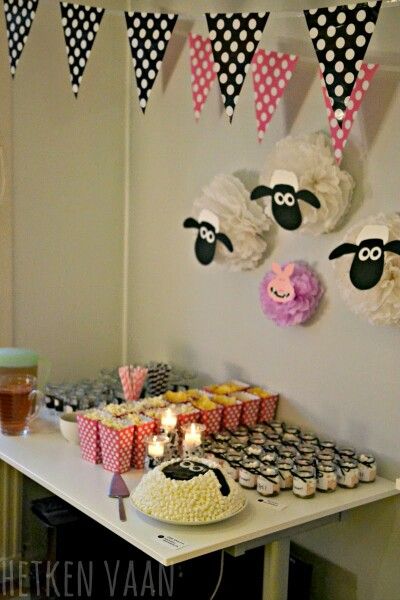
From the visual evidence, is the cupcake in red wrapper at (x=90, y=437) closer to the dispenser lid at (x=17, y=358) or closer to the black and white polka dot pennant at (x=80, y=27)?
the dispenser lid at (x=17, y=358)

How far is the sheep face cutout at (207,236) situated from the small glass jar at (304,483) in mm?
842

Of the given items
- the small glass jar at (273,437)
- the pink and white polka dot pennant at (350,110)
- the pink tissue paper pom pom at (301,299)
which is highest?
the pink and white polka dot pennant at (350,110)

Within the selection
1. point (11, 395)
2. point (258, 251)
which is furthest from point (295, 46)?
point (11, 395)

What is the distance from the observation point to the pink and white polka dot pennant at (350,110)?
2.29 meters

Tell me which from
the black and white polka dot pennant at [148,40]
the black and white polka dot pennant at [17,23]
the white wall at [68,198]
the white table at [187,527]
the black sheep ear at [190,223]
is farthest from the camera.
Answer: the white wall at [68,198]

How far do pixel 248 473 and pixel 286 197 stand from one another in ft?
2.75

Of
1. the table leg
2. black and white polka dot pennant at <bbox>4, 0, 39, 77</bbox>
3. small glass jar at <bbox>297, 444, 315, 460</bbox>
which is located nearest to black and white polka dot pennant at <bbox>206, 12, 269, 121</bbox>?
black and white polka dot pennant at <bbox>4, 0, 39, 77</bbox>

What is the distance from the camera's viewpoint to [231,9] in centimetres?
227

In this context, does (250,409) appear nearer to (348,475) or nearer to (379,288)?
(348,475)

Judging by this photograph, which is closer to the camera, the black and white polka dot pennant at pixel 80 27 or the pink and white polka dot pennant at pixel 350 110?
the pink and white polka dot pennant at pixel 350 110

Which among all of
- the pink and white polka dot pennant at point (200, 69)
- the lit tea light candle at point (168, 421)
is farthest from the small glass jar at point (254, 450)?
the pink and white polka dot pennant at point (200, 69)

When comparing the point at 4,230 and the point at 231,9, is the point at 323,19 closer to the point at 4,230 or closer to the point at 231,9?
the point at 231,9

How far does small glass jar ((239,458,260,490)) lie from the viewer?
2287mm

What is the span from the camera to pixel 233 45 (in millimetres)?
2270
